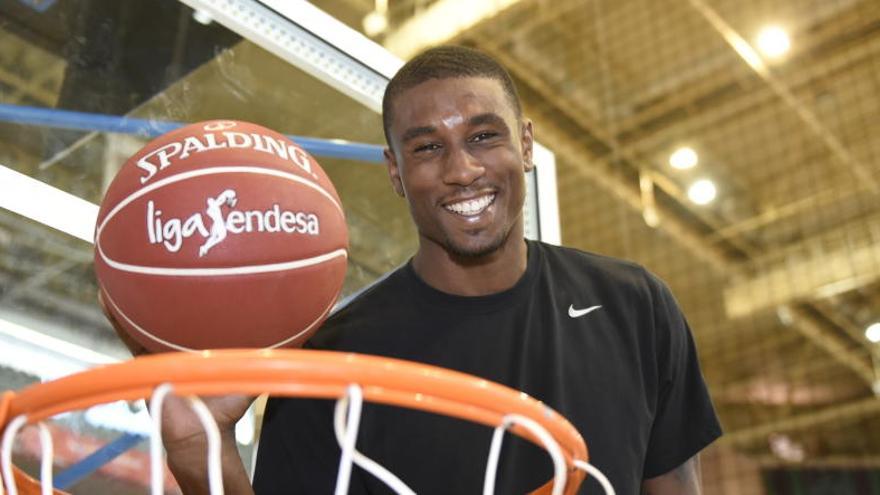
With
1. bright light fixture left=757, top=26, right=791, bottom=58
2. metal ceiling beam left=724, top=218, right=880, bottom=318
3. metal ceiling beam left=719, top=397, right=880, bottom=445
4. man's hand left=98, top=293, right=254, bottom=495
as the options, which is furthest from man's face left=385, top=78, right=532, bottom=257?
metal ceiling beam left=719, top=397, right=880, bottom=445

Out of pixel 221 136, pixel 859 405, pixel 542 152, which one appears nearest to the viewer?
pixel 221 136

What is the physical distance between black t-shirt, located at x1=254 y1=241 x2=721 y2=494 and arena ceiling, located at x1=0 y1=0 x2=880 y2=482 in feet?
2.66

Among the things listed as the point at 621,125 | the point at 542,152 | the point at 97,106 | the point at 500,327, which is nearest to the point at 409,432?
the point at 500,327

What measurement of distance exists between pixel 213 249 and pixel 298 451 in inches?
13.0

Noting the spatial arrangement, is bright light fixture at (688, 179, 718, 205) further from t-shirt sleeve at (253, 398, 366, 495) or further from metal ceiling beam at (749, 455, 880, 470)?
t-shirt sleeve at (253, 398, 366, 495)

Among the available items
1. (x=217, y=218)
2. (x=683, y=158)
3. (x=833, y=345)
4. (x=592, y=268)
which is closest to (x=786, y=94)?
(x=683, y=158)

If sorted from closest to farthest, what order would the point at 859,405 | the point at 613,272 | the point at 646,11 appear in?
the point at 613,272 → the point at 646,11 → the point at 859,405

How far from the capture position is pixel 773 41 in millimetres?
5777

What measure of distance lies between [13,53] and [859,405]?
8.68 m

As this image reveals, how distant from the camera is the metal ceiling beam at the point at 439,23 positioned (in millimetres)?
5211

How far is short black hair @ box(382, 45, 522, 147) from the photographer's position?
145 cm

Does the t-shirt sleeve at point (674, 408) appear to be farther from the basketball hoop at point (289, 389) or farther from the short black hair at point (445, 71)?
the basketball hoop at point (289, 389)

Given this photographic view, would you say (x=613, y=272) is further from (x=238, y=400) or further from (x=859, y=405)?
(x=859, y=405)

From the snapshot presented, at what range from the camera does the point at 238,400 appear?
1151mm
